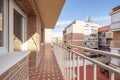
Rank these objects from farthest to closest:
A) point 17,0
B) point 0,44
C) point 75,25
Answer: point 75,25
point 17,0
point 0,44

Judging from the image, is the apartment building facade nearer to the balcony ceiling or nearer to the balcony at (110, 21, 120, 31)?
the balcony ceiling

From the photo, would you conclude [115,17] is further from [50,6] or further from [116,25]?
[50,6]

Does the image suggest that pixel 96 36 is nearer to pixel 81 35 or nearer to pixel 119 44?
pixel 81 35

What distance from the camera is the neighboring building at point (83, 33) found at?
22.6 m

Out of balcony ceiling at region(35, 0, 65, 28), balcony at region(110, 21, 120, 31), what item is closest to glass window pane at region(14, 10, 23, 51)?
balcony ceiling at region(35, 0, 65, 28)

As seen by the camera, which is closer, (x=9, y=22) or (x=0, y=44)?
(x=0, y=44)

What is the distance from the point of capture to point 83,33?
77.6 feet

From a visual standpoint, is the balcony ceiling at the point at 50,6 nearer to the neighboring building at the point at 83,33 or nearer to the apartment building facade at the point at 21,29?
the apartment building facade at the point at 21,29

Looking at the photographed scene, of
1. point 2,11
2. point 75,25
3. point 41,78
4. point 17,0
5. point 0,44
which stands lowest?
point 41,78

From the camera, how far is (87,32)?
24.1 metres

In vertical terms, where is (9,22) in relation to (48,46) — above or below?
above

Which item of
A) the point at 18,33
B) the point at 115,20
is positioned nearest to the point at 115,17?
the point at 115,20

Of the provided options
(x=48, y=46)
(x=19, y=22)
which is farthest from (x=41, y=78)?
(x=48, y=46)

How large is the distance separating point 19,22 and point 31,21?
0.72 metres
